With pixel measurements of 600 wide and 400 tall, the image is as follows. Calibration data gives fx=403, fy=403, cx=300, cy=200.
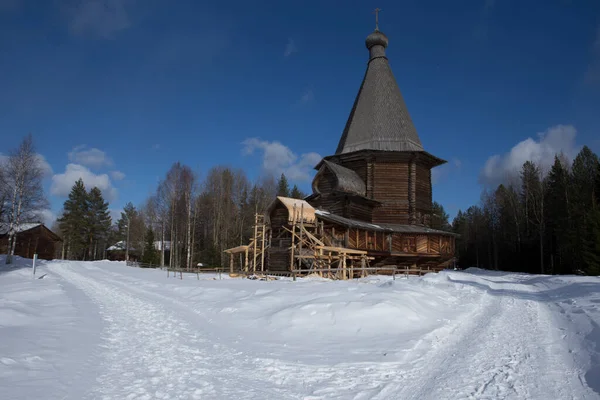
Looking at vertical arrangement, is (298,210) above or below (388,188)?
below

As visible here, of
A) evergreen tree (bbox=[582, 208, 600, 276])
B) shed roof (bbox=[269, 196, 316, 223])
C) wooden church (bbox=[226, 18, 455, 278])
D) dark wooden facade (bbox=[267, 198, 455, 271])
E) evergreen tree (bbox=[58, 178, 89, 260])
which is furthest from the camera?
evergreen tree (bbox=[58, 178, 89, 260])

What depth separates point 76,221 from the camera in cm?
5628

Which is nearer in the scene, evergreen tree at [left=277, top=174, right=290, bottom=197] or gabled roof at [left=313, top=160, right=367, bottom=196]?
gabled roof at [left=313, top=160, right=367, bottom=196]

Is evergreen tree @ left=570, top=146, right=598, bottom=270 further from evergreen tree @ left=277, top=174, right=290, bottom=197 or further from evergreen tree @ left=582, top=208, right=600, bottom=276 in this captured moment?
evergreen tree @ left=277, top=174, right=290, bottom=197

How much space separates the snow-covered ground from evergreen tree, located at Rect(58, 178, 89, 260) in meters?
48.9

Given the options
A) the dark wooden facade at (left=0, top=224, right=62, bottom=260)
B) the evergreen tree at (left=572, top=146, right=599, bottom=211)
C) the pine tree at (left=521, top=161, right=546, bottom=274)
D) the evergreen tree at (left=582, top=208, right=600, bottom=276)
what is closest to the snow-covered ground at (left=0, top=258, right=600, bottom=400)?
the evergreen tree at (left=582, top=208, right=600, bottom=276)

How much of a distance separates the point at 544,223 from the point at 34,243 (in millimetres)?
57940

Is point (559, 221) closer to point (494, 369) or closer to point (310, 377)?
point (494, 369)

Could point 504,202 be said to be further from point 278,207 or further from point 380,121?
point 278,207

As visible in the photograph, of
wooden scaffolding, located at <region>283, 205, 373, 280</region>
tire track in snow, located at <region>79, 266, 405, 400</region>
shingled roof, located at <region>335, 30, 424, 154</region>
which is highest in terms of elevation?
shingled roof, located at <region>335, 30, 424, 154</region>

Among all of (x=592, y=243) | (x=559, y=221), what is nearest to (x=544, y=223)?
(x=559, y=221)

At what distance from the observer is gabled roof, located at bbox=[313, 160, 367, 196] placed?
2702 centimetres

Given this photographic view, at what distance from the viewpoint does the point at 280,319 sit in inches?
372

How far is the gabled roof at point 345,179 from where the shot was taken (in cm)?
2702
